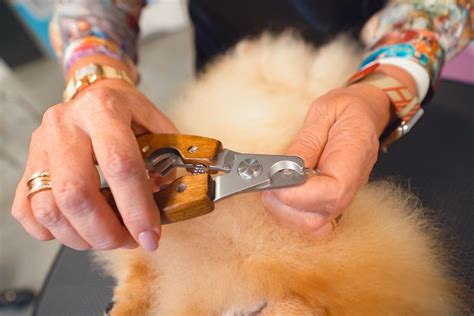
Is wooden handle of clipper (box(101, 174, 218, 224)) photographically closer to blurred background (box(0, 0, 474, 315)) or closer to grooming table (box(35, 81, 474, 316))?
grooming table (box(35, 81, 474, 316))

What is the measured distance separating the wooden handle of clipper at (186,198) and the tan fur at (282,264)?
7 centimetres

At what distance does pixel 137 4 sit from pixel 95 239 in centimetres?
65

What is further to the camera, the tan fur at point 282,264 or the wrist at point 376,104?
the wrist at point 376,104

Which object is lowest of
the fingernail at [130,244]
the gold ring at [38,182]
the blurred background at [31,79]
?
the blurred background at [31,79]

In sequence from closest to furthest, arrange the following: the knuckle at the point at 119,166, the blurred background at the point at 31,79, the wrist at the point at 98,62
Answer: the knuckle at the point at 119,166 < the wrist at the point at 98,62 < the blurred background at the point at 31,79

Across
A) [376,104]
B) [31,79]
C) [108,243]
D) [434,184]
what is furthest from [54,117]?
[31,79]

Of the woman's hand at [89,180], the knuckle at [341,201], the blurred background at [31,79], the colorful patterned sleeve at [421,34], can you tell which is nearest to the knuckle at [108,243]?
the woman's hand at [89,180]

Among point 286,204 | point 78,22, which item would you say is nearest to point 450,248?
point 286,204

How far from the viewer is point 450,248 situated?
1.94 feet

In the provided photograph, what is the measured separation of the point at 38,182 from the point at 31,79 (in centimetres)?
185

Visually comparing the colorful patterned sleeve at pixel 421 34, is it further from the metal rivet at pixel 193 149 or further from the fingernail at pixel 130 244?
the fingernail at pixel 130 244

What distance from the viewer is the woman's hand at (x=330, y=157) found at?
19.2 inches

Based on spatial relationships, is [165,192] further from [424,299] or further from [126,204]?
[424,299]

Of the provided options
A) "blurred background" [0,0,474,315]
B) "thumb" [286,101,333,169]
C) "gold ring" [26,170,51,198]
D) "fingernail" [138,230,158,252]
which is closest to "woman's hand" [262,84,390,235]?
"thumb" [286,101,333,169]
